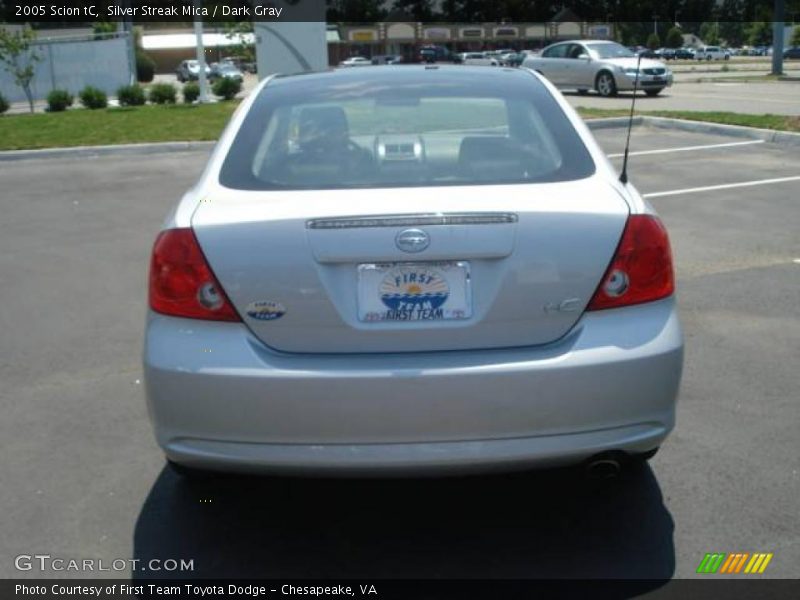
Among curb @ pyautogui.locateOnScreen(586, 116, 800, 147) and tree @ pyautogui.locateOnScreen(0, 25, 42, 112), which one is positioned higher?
tree @ pyautogui.locateOnScreen(0, 25, 42, 112)

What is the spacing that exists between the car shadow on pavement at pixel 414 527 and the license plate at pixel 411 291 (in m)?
0.92

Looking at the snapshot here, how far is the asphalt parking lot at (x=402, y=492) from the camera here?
11.2 feet

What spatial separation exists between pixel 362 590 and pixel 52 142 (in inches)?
585

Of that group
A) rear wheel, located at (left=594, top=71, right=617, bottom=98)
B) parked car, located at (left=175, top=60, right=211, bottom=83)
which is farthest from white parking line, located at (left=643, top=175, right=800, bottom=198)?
→ parked car, located at (left=175, top=60, right=211, bottom=83)

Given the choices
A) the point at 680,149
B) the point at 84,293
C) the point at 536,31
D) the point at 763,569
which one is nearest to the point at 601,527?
the point at 763,569

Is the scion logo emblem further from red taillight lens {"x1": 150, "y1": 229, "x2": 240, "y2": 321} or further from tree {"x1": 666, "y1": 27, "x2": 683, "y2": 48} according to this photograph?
tree {"x1": 666, "y1": 27, "x2": 683, "y2": 48}

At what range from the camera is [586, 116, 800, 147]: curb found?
1408cm

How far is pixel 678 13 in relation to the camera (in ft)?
349

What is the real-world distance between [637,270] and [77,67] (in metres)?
34.3

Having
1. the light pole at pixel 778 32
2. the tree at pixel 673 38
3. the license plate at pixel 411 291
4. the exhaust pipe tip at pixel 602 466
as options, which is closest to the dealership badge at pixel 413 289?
the license plate at pixel 411 291

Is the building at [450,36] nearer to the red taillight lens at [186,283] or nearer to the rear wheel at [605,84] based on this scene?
the rear wheel at [605,84]

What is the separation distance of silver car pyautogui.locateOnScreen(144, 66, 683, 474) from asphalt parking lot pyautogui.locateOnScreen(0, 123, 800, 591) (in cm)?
48

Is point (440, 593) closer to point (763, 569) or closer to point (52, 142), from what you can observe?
→ point (763, 569)

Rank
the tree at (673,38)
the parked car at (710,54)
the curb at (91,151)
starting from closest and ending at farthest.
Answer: the curb at (91,151), the parked car at (710,54), the tree at (673,38)
